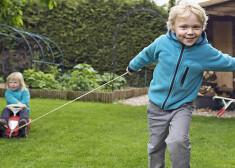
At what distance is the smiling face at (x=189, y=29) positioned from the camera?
94.7 inches

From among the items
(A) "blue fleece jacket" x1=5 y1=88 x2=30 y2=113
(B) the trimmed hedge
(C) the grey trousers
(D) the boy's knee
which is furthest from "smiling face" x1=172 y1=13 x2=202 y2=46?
(B) the trimmed hedge

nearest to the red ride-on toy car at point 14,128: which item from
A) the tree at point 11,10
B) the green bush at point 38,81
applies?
the tree at point 11,10

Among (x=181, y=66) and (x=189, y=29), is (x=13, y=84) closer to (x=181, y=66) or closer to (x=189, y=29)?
(x=181, y=66)

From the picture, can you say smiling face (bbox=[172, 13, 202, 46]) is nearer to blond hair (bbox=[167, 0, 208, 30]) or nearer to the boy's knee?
blond hair (bbox=[167, 0, 208, 30])

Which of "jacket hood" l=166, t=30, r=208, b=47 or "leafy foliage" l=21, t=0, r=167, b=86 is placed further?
"leafy foliage" l=21, t=0, r=167, b=86

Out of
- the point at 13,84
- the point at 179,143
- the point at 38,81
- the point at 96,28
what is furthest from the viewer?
the point at 96,28

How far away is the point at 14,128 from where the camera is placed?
438cm

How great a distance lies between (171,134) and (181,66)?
538mm

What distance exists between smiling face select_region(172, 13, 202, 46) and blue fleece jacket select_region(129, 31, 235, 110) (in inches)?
2.5

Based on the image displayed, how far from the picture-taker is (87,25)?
1179cm

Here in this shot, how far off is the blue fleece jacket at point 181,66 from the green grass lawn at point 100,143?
998 mm

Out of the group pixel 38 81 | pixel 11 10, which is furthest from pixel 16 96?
pixel 38 81

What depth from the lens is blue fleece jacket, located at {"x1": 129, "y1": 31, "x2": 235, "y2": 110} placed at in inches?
99.4

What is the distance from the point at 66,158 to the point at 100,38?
28.2 ft
